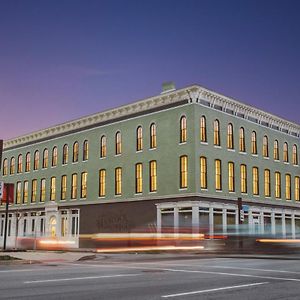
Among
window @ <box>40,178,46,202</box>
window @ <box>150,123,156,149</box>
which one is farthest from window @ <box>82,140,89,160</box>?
window @ <box>150,123,156,149</box>

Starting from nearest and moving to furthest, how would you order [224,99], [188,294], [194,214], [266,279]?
[188,294] < [266,279] < [194,214] < [224,99]

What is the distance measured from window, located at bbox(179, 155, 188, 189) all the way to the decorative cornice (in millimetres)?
4860

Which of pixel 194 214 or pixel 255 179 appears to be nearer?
pixel 194 214

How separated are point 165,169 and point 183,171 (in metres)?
1.88

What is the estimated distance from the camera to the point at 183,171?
4100cm

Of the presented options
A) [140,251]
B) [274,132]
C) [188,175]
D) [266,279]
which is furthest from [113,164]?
[266,279]

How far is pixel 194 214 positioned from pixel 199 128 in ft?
Result: 23.3

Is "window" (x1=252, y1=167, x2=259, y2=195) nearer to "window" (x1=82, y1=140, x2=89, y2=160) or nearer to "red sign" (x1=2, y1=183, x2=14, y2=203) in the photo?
"window" (x1=82, y1=140, x2=89, y2=160)

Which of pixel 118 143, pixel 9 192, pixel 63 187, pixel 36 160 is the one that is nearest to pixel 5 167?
pixel 36 160

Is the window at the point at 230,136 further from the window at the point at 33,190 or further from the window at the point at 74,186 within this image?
the window at the point at 33,190

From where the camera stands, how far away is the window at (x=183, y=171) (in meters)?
40.7

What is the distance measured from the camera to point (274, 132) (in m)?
50.1

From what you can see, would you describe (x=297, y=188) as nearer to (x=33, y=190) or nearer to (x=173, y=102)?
(x=173, y=102)

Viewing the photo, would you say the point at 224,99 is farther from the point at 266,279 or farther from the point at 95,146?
the point at 266,279
